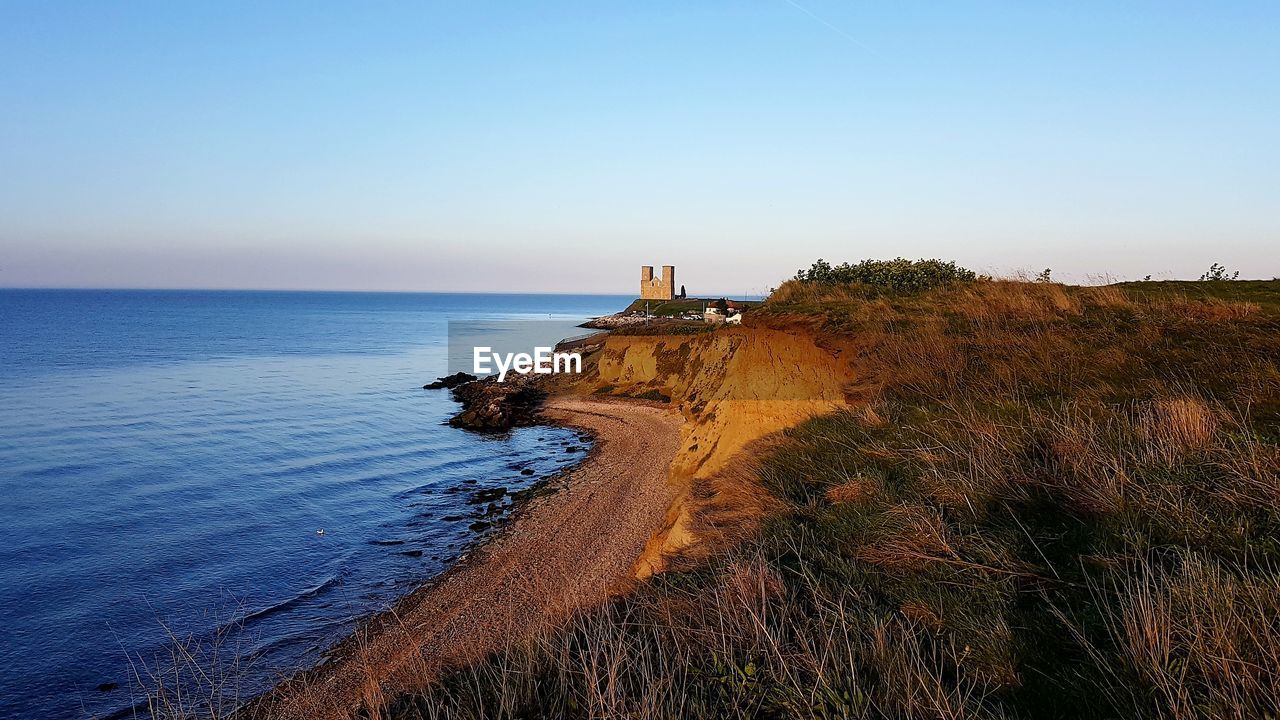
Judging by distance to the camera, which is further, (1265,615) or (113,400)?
(113,400)

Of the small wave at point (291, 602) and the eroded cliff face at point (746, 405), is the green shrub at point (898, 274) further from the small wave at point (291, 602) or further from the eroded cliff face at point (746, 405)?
the small wave at point (291, 602)

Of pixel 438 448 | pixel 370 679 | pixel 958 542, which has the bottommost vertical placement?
pixel 438 448

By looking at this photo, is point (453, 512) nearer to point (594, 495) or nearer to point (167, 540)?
point (594, 495)

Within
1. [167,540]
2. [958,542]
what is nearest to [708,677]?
[958,542]

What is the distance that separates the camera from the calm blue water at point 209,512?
13.7m

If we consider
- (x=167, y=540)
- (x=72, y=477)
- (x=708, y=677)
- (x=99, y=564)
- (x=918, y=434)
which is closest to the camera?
(x=708, y=677)

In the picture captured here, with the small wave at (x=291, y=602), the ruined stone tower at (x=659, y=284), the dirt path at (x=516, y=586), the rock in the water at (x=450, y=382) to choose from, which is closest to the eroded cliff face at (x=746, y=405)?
the dirt path at (x=516, y=586)

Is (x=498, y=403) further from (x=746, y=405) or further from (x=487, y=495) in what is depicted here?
(x=746, y=405)

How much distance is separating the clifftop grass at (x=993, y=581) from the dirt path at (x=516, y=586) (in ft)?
5.26

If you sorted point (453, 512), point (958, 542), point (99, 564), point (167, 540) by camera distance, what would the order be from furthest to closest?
point (453, 512), point (167, 540), point (99, 564), point (958, 542)

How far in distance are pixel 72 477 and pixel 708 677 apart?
30.0 metres

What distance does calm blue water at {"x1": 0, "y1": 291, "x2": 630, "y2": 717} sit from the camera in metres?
13.7

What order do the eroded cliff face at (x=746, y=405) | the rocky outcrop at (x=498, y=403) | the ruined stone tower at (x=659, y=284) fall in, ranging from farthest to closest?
the ruined stone tower at (x=659, y=284)
the rocky outcrop at (x=498, y=403)
the eroded cliff face at (x=746, y=405)

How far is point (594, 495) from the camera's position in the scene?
76.9 ft
